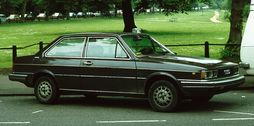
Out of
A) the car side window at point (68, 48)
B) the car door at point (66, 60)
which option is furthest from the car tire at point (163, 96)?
the car side window at point (68, 48)

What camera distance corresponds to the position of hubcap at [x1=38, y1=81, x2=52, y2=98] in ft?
39.5

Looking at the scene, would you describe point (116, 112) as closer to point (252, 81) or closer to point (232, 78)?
point (232, 78)

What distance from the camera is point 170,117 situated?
10.1 m

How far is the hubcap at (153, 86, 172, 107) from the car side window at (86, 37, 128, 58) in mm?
1005

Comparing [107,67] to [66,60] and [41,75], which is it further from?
[41,75]

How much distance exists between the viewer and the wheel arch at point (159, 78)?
10.5 m

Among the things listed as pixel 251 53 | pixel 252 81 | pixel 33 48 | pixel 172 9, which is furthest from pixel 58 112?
pixel 172 9

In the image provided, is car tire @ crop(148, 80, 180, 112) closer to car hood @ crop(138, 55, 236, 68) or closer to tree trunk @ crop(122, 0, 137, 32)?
car hood @ crop(138, 55, 236, 68)

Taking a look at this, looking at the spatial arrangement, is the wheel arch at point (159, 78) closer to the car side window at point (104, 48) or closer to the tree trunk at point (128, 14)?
the car side window at point (104, 48)

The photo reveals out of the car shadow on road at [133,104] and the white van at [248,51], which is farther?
the white van at [248,51]

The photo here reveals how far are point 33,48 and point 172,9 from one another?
2110cm

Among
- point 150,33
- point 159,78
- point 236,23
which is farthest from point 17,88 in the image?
point 150,33

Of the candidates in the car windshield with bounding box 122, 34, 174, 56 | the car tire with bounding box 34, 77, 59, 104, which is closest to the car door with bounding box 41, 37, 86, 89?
the car tire with bounding box 34, 77, 59, 104

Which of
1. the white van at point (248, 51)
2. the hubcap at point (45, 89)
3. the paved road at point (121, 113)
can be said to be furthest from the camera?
the white van at point (248, 51)
